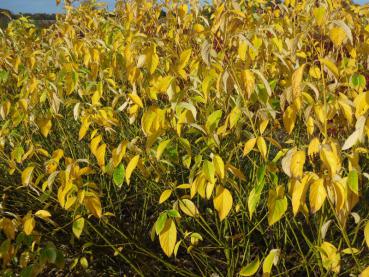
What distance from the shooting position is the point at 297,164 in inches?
45.3

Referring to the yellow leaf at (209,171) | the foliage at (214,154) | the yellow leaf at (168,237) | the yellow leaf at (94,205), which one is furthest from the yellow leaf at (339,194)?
the yellow leaf at (94,205)

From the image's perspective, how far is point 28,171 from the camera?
158cm

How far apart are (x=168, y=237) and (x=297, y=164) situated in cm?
43

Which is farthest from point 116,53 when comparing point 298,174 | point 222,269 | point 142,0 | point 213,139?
point 298,174

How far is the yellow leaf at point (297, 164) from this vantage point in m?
1.15

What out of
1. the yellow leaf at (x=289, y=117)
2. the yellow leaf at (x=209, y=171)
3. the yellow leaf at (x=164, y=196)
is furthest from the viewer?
the yellow leaf at (x=164, y=196)

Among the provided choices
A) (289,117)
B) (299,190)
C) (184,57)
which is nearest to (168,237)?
(299,190)

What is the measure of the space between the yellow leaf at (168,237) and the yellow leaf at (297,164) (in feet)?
1.26

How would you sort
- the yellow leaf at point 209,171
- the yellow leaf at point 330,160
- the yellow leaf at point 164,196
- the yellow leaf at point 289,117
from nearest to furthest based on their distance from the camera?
the yellow leaf at point 330,160 < the yellow leaf at point 209,171 < the yellow leaf at point 289,117 < the yellow leaf at point 164,196

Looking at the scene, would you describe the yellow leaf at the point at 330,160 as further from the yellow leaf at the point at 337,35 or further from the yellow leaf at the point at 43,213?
the yellow leaf at the point at 43,213

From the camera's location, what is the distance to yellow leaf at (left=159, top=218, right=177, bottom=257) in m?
1.33

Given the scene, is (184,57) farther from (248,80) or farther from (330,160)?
(330,160)

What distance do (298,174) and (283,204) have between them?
19 centimetres

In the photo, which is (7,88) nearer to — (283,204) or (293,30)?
(293,30)
